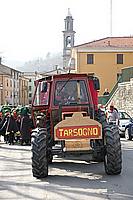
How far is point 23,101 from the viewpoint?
122m

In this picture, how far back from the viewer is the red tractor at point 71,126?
33.9ft

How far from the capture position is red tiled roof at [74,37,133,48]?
194 ft

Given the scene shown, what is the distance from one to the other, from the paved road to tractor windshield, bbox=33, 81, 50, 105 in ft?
5.79

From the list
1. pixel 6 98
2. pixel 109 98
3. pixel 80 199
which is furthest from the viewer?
pixel 6 98

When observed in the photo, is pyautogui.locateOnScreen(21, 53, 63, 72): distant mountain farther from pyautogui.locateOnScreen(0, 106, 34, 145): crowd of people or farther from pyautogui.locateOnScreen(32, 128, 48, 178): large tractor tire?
pyautogui.locateOnScreen(32, 128, 48, 178): large tractor tire

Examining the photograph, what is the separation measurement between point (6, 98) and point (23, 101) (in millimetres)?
19126

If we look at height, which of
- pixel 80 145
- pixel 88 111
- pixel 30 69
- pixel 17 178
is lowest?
pixel 17 178

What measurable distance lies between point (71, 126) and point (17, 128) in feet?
34.4

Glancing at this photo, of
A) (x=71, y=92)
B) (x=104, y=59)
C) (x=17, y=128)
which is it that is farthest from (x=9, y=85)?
(x=71, y=92)

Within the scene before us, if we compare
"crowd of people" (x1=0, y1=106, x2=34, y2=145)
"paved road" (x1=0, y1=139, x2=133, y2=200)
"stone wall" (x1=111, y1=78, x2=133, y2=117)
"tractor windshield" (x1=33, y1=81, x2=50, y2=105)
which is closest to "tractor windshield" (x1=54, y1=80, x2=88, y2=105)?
"tractor windshield" (x1=33, y1=81, x2=50, y2=105)

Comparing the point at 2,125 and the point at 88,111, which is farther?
the point at 2,125

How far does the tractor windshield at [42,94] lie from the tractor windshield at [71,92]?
29cm

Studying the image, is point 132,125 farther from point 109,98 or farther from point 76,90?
point 109,98

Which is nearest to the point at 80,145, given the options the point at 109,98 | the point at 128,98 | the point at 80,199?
the point at 80,199
